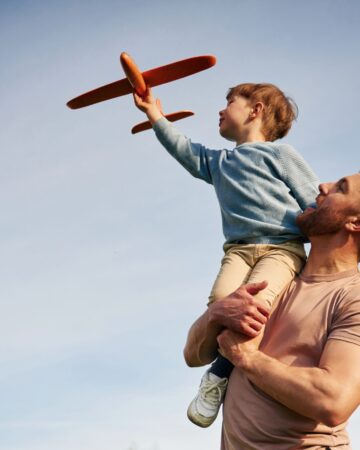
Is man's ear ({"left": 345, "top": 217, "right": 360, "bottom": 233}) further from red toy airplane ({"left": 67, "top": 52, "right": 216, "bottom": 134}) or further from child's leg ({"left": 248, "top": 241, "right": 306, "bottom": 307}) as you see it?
red toy airplane ({"left": 67, "top": 52, "right": 216, "bottom": 134})

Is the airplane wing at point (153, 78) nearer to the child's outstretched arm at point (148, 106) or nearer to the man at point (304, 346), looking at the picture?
the child's outstretched arm at point (148, 106)

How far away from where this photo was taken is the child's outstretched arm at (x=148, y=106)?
16.1ft

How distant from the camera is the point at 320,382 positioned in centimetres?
342

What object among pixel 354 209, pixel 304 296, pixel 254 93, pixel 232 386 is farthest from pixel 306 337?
pixel 254 93

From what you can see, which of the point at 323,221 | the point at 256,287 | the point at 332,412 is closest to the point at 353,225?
the point at 323,221

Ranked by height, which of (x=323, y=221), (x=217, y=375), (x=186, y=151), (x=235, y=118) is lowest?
(x=217, y=375)

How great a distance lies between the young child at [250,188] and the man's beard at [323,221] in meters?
0.23

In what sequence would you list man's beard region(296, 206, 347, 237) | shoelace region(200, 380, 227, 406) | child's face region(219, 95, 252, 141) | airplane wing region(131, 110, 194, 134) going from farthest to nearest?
airplane wing region(131, 110, 194, 134) → child's face region(219, 95, 252, 141) → shoelace region(200, 380, 227, 406) → man's beard region(296, 206, 347, 237)

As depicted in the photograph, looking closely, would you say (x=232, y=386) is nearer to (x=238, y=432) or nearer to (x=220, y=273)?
(x=238, y=432)

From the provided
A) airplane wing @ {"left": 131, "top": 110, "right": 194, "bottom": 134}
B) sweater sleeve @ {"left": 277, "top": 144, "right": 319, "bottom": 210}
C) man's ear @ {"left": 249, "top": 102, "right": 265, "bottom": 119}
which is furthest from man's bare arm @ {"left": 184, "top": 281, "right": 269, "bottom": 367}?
airplane wing @ {"left": 131, "top": 110, "right": 194, "bottom": 134}

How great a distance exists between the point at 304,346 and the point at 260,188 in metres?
1.22

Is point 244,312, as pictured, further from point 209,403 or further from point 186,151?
point 186,151

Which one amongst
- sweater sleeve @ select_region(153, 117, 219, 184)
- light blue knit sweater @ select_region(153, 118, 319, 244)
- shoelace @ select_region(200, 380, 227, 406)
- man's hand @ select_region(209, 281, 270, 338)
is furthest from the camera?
sweater sleeve @ select_region(153, 117, 219, 184)

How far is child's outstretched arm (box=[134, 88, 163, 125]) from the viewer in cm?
492
